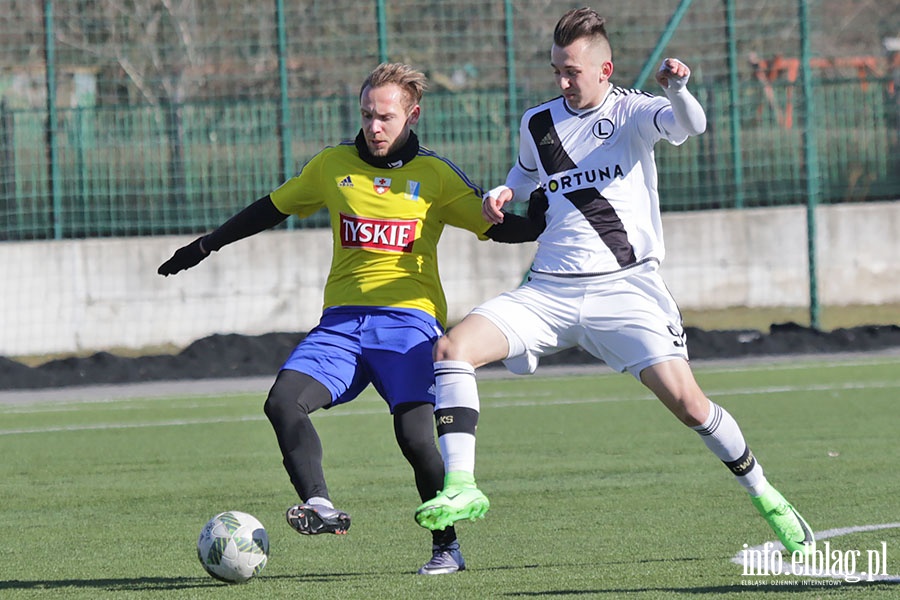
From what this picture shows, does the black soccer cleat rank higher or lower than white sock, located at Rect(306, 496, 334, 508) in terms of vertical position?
lower

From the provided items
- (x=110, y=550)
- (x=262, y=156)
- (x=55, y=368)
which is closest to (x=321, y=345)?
(x=110, y=550)

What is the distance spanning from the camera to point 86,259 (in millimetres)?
16297

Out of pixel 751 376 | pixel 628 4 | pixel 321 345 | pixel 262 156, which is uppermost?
pixel 628 4

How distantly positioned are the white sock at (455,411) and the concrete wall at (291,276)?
10.7m

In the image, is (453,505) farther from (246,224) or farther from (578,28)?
(578,28)

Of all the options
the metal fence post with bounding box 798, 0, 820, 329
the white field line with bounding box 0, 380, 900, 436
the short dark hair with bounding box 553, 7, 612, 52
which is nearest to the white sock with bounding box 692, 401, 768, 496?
the short dark hair with bounding box 553, 7, 612, 52

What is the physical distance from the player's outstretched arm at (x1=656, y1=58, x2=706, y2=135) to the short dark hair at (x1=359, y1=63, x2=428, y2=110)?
98 centimetres

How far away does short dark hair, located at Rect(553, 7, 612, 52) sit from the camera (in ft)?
19.5

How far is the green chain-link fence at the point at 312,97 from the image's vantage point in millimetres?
16328

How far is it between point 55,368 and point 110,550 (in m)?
8.67

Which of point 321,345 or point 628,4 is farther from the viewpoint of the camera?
point 628,4

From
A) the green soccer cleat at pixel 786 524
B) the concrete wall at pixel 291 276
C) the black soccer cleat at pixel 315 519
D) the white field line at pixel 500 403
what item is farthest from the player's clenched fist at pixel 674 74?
the concrete wall at pixel 291 276

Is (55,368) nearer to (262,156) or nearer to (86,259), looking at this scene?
(86,259)

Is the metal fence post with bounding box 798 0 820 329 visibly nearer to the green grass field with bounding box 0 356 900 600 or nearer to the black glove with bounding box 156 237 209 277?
the green grass field with bounding box 0 356 900 600
